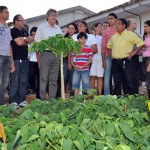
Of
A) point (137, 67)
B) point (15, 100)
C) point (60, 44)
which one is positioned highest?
point (60, 44)

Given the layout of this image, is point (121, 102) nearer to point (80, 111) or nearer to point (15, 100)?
point (80, 111)

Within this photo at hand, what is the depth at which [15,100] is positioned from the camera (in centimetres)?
747

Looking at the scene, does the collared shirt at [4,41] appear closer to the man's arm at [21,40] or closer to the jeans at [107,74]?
the man's arm at [21,40]

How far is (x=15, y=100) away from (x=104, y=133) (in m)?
5.34

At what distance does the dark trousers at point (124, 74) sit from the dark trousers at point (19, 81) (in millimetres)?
1691

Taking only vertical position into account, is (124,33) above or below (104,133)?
above

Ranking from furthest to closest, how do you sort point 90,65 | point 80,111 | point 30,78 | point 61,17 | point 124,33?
point 61,17, point 30,78, point 90,65, point 124,33, point 80,111

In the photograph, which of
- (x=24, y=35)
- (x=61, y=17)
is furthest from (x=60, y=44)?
(x=61, y=17)

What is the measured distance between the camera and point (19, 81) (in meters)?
7.50

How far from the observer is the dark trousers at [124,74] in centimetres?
739

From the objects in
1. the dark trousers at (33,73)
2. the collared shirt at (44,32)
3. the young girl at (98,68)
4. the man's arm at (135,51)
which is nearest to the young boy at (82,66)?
the young girl at (98,68)

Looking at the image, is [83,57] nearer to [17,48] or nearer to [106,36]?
[106,36]

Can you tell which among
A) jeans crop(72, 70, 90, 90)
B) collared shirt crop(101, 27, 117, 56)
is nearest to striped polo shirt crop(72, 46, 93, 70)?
jeans crop(72, 70, 90, 90)

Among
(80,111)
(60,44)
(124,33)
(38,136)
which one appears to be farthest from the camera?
(124,33)
